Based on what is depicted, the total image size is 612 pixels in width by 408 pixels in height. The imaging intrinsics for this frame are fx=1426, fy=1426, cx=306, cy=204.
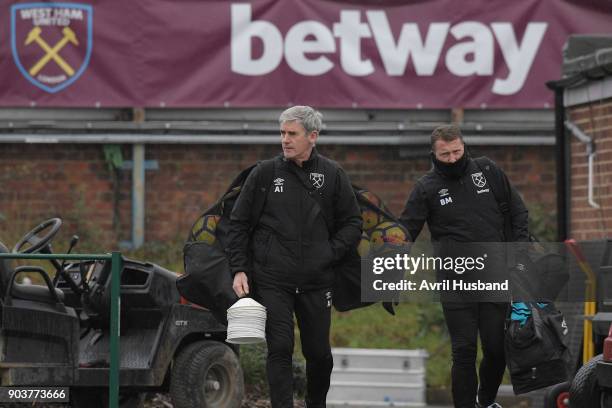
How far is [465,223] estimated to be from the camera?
9.23 metres

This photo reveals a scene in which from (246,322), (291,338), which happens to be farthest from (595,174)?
(246,322)

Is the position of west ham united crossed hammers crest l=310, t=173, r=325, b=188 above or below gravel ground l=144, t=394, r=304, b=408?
above

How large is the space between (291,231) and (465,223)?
1.41m

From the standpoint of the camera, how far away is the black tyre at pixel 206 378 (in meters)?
9.92

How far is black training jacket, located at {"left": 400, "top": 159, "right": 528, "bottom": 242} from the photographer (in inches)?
363

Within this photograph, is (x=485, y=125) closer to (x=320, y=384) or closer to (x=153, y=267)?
(x=153, y=267)

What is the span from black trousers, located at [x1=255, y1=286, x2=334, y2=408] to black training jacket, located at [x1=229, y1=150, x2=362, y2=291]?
0.08 m

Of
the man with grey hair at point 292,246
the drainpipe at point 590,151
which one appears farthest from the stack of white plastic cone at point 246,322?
the drainpipe at point 590,151

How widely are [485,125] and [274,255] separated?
295 inches

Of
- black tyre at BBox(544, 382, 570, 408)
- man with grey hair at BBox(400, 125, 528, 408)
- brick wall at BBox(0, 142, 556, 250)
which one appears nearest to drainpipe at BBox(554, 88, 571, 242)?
brick wall at BBox(0, 142, 556, 250)

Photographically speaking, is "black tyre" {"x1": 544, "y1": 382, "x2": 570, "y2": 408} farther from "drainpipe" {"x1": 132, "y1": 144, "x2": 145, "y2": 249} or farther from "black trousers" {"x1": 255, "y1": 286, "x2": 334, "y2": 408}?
"drainpipe" {"x1": 132, "y1": 144, "x2": 145, "y2": 249}

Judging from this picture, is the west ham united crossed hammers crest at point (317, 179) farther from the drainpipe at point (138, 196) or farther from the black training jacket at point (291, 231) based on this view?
the drainpipe at point (138, 196)

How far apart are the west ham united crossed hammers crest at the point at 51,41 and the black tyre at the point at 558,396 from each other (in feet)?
25.0

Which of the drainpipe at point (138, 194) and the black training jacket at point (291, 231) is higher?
the drainpipe at point (138, 194)
